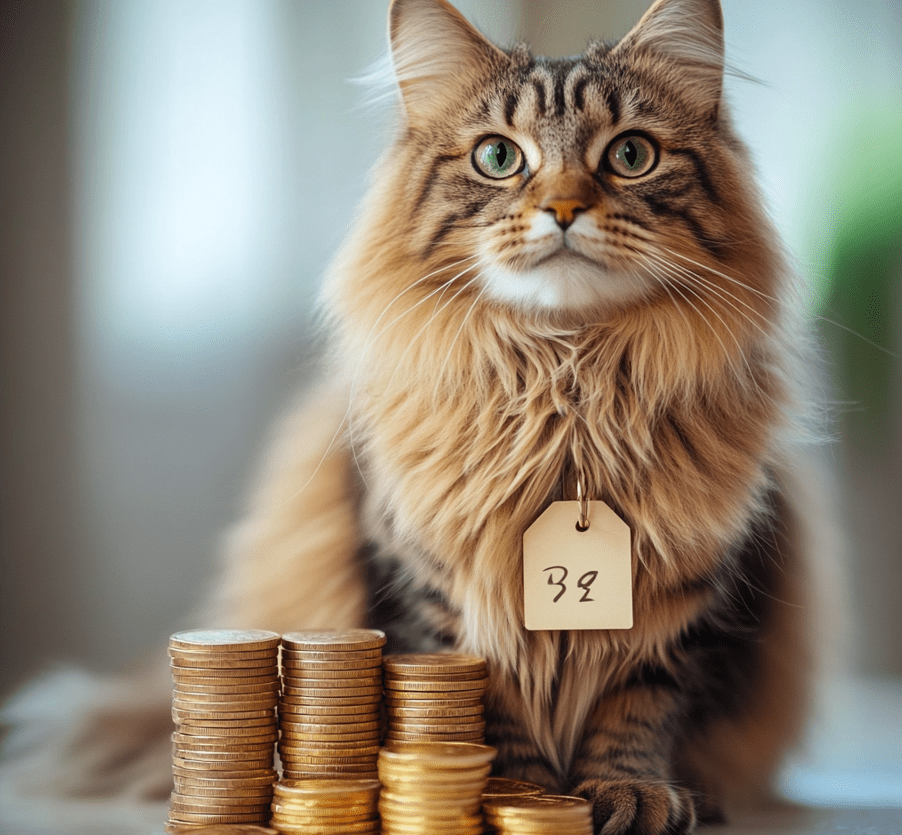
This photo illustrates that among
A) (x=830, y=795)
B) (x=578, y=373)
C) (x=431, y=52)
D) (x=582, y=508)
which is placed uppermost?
(x=431, y=52)

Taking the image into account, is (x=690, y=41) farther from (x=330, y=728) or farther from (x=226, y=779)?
(x=226, y=779)

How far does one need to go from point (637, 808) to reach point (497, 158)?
1065 millimetres

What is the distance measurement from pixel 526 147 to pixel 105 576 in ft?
3.71

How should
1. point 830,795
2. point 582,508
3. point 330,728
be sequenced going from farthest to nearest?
point 830,795, point 582,508, point 330,728

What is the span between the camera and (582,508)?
1468mm

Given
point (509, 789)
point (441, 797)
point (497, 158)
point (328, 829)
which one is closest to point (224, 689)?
point (328, 829)

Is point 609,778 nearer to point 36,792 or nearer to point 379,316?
point 379,316

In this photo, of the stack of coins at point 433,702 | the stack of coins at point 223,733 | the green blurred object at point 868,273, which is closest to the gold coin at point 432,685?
the stack of coins at point 433,702

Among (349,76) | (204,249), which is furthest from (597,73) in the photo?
(204,249)

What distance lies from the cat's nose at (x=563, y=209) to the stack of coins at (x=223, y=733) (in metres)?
0.79

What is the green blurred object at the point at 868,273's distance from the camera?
68.8 inches

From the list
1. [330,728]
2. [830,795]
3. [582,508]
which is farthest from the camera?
[830,795]

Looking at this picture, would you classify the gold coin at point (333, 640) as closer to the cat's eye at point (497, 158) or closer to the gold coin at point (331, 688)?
the gold coin at point (331, 688)

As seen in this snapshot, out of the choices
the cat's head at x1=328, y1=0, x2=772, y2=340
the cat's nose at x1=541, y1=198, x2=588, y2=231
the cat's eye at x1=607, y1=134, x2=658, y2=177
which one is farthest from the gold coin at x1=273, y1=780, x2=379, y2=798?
the cat's eye at x1=607, y1=134, x2=658, y2=177
